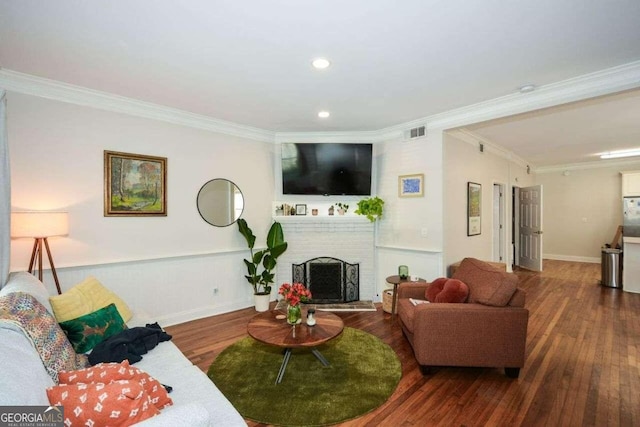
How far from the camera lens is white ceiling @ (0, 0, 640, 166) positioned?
1900 millimetres

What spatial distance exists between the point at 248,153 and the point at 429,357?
3532mm

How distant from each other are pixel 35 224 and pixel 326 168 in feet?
11.0

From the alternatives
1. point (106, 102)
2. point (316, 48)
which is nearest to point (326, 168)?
point (316, 48)

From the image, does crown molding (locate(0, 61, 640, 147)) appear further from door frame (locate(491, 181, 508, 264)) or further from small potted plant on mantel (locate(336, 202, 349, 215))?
door frame (locate(491, 181, 508, 264))

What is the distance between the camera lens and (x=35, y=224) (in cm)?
258

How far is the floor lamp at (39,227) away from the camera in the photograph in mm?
2541

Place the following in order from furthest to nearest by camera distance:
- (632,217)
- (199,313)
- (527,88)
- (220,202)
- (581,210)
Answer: (581,210), (632,217), (220,202), (199,313), (527,88)

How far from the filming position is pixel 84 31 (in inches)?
83.5

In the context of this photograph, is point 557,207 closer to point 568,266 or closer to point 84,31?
point 568,266

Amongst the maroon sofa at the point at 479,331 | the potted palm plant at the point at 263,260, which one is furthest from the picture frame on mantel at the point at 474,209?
the potted palm plant at the point at 263,260

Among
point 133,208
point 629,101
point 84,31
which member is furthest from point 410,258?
point 84,31

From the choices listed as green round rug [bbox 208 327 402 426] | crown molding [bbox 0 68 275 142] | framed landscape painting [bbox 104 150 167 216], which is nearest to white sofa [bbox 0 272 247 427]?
green round rug [bbox 208 327 402 426]

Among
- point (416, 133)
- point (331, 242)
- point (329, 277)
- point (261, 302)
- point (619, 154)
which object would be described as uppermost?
point (619, 154)

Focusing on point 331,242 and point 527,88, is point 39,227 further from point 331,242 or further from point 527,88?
point 527,88
